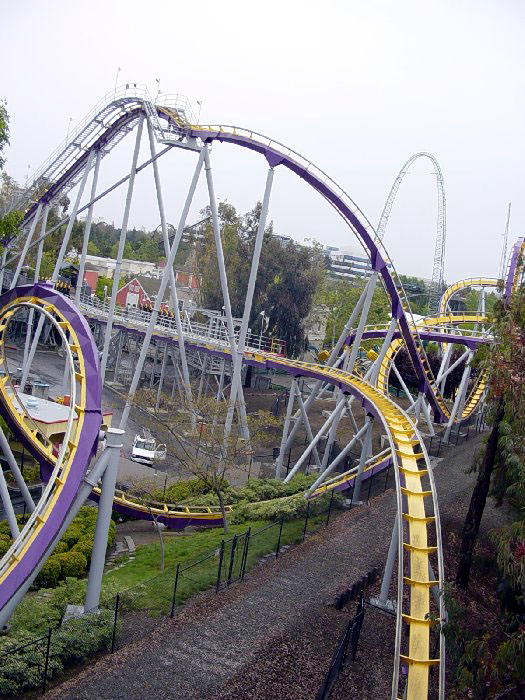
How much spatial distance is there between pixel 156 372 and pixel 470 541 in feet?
123

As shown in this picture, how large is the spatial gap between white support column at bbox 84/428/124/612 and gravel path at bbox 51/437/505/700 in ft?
4.90

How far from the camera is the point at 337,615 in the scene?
14.6 m

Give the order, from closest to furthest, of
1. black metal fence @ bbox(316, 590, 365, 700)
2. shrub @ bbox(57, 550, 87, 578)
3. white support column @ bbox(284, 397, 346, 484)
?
black metal fence @ bbox(316, 590, 365, 700)
shrub @ bbox(57, 550, 87, 578)
white support column @ bbox(284, 397, 346, 484)

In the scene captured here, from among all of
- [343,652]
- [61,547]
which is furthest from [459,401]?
[343,652]

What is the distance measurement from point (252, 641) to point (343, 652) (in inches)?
65.2

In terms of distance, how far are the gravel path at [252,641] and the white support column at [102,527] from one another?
58.8 inches

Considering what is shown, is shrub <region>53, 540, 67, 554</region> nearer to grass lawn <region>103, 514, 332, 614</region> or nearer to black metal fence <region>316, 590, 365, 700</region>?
grass lawn <region>103, 514, 332, 614</region>

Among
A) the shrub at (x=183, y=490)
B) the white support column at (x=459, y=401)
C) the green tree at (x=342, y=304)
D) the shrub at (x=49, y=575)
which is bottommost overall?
the shrub at (x=49, y=575)

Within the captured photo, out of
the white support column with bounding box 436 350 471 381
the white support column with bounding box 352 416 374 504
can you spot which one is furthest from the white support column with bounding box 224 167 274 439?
the white support column with bounding box 436 350 471 381

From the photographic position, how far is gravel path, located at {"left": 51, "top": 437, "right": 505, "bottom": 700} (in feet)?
38.0

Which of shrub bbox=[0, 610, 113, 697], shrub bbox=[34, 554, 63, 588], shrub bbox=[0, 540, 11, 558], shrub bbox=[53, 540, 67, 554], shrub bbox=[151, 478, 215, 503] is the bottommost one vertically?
shrub bbox=[34, 554, 63, 588]

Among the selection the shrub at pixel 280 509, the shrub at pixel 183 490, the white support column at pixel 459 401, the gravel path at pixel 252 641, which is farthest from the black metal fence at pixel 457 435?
the gravel path at pixel 252 641

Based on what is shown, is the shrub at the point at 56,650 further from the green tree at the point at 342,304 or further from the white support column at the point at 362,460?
the green tree at the point at 342,304

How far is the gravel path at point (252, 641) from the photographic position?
11.6 metres
